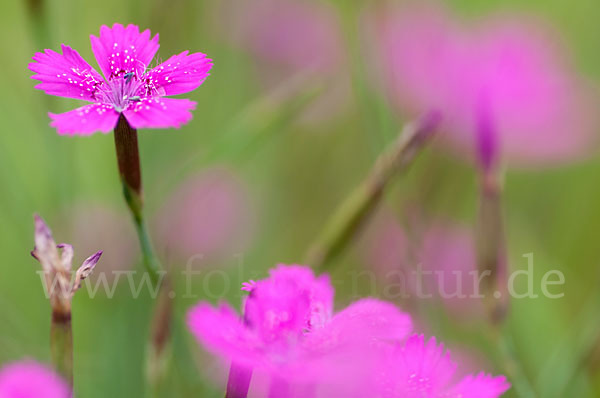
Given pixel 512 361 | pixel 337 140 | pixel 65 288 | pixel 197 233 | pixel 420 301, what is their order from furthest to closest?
pixel 337 140
pixel 197 233
pixel 420 301
pixel 512 361
pixel 65 288

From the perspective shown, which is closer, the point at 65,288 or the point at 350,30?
the point at 65,288

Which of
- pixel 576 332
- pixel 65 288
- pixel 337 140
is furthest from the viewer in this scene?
pixel 337 140

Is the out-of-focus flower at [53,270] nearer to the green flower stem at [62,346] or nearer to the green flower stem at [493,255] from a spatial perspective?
the green flower stem at [62,346]

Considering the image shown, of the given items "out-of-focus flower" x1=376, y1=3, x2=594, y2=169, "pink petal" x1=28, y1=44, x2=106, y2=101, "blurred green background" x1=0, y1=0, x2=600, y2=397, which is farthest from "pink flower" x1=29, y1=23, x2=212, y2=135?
"out-of-focus flower" x1=376, y1=3, x2=594, y2=169

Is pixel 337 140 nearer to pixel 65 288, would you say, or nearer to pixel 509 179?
Result: pixel 509 179

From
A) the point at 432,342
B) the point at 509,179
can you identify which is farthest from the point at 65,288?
the point at 509,179

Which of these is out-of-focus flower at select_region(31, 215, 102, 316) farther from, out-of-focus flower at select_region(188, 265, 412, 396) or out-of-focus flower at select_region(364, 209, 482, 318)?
out-of-focus flower at select_region(364, 209, 482, 318)
